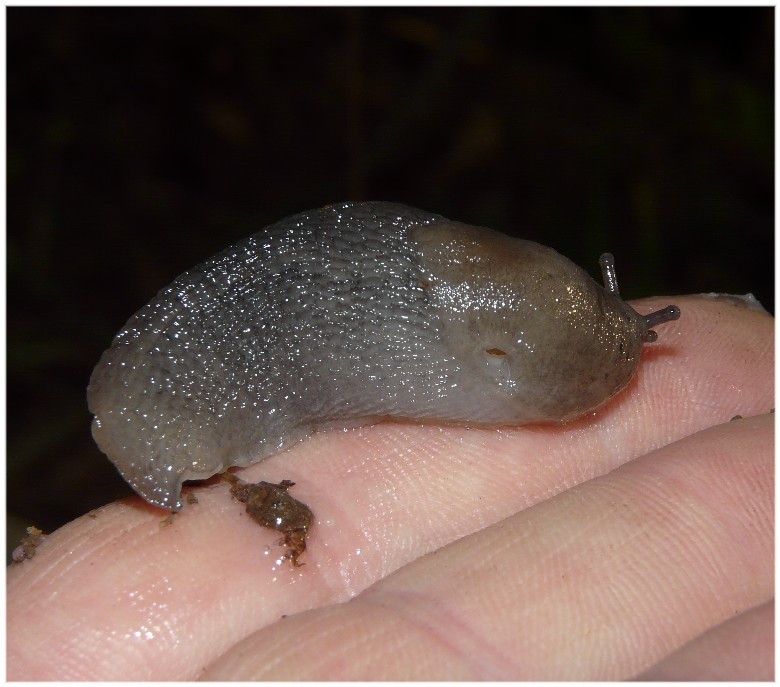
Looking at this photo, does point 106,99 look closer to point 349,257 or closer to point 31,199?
point 31,199

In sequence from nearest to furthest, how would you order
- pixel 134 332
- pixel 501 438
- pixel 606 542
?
pixel 606 542 → pixel 134 332 → pixel 501 438

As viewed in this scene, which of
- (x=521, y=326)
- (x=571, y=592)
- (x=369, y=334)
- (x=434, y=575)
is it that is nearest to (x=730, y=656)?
(x=571, y=592)

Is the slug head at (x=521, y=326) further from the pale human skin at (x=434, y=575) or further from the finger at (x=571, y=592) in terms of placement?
the finger at (x=571, y=592)

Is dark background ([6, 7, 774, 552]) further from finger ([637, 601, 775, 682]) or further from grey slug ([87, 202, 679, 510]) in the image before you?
finger ([637, 601, 775, 682])

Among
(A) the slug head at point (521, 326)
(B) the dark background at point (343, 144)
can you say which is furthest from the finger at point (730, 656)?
(B) the dark background at point (343, 144)

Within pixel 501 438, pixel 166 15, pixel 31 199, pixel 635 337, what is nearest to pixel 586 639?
pixel 501 438

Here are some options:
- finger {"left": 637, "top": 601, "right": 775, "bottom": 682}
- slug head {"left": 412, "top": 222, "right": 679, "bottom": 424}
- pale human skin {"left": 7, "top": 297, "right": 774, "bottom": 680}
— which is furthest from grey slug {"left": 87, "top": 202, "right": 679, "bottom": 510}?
finger {"left": 637, "top": 601, "right": 775, "bottom": 682}

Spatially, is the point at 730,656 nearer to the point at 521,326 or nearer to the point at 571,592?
the point at 571,592
